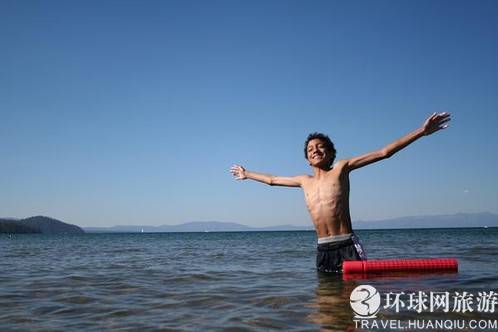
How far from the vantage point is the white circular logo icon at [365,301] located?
15.0ft

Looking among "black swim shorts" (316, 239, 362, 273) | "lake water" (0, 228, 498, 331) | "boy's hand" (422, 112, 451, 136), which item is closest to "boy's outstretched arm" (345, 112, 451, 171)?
"boy's hand" (422, 112, 451, 136)

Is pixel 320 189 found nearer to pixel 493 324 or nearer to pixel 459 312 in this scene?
pixel 459 312

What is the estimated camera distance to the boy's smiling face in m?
6.37

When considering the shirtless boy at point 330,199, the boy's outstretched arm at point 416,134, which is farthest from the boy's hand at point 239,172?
the boy's outstretched arm at point 416,134

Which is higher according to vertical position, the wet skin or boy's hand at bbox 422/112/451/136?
boy's hand at bbox 422/112/451/136

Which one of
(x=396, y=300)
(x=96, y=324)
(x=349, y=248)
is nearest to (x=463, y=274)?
(x=349, y=248)

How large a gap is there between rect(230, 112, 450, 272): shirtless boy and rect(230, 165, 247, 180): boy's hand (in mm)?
1309

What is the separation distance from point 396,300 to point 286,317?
1499 millimetres

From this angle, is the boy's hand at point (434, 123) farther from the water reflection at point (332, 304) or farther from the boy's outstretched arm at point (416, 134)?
the water reflection at point (332, 304)

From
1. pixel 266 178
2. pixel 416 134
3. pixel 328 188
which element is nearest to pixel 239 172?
pixel 266 178

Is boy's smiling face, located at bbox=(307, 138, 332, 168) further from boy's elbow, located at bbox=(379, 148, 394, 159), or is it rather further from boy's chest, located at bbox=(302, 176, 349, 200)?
boy's elbow, located at bbox=(379, 148, 394, 159)

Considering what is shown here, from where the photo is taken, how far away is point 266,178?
7.18 meters

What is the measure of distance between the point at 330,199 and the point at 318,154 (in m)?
0.72

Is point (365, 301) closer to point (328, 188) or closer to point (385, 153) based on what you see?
point (328, 188)
